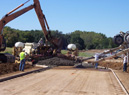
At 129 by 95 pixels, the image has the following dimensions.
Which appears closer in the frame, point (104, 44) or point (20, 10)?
point (20, 10)

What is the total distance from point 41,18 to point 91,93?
21.7 m

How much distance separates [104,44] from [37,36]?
3700 cm

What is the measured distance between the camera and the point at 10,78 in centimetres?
1330

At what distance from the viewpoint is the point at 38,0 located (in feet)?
93.4

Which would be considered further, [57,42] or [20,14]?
[57,42]

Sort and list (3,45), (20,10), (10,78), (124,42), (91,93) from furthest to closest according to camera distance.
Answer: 1. (20,10)
2. (3,45)
3. (124,42)
4. (10,78)
5. (91,93)

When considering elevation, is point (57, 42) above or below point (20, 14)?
below

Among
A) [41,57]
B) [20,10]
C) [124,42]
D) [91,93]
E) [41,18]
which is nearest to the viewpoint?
[91,93]

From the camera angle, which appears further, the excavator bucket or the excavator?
the excavator bucket

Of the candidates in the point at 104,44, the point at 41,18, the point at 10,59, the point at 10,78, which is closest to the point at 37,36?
the point at 104,44

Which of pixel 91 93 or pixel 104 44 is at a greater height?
pixel 104 44

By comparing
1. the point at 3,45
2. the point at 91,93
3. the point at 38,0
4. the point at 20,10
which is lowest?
the point at 91,93

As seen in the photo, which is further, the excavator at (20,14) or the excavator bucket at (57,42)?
the excavator bucket at (57,42)

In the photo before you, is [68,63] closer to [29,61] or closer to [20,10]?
[29,61]
